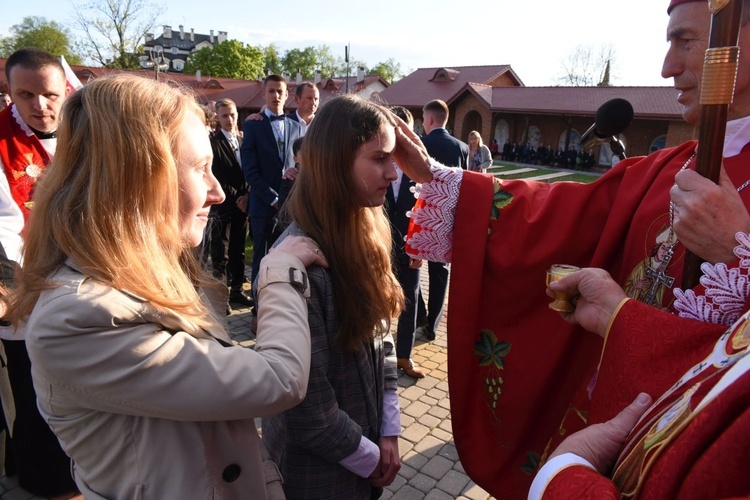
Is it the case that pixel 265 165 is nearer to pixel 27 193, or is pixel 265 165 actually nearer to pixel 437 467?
pixel 27 193

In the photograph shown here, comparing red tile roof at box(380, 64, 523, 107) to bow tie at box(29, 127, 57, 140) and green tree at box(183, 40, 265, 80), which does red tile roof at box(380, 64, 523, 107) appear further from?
bow tie at box(29, 127, 57, 140)

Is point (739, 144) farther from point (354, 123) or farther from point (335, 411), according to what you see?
point (335, 411)

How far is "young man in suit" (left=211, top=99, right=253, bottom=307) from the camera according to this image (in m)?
5.66

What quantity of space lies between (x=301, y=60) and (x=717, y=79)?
72052mm

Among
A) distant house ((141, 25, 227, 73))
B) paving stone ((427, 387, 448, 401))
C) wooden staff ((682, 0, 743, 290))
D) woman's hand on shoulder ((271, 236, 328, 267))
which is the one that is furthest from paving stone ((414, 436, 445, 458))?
distant house ((141, 25, 227, 73))

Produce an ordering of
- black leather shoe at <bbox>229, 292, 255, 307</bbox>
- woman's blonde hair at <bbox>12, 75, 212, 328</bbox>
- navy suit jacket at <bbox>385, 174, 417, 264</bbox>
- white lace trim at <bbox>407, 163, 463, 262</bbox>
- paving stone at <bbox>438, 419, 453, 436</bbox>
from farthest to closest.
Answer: black leather shoe at <bbox>229, 292, 255, 307</bbox>, navy suit jacket at <bbox>385, 174, 417, 264</bbox>, paving stone at <bbox>438, 419, 453, 436</bbox>, white lace trim at <bbox>407, 163, 463, 262</bbox>, woman's blonde hair at <bbox>12, 75, 212, 328</bbox>

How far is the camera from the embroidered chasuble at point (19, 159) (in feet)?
8.24

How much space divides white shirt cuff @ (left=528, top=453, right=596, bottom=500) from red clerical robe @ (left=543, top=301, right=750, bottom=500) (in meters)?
0.02

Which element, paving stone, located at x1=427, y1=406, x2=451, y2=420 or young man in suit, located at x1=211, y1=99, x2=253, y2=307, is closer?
paving stone, located at x1=427, y1=406, x2=451, y2=420

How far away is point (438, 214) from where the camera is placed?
1914 millimetres

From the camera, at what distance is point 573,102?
2327 cm

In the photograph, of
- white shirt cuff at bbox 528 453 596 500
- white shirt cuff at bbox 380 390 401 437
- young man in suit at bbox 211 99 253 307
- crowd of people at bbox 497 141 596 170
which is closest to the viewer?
white shirt cuff at bbox 528 453 596 500

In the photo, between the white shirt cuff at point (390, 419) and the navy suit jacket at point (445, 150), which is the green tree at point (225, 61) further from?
the white shirt cuff at point (390, 419)

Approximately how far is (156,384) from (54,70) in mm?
2570
